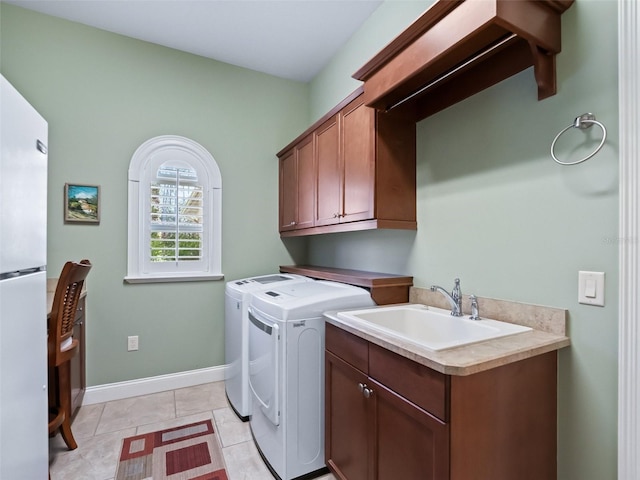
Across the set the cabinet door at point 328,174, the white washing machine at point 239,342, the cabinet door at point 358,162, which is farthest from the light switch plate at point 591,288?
the white washing machine at point 239,342

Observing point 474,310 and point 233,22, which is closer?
point 474,310

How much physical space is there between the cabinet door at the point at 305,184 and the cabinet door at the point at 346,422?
1.26 meters

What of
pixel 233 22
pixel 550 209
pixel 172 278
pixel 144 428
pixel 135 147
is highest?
pixel 233 22

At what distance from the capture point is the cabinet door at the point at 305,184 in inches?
101

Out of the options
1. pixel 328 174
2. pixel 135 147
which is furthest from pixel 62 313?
pixel 328 174

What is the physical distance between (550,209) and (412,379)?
0.88 m

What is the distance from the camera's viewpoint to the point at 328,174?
2311 mm

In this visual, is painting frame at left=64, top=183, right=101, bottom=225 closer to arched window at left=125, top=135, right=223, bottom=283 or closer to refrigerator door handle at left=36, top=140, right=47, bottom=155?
arched window at left=125, top=135, right=223, bottom=283

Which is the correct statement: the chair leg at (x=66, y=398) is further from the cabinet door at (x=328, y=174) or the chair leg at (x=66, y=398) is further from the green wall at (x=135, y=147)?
the cabinet door at (x=328, y=174)

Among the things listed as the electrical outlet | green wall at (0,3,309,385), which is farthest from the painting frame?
the electrical outlet

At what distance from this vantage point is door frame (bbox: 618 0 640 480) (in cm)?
103

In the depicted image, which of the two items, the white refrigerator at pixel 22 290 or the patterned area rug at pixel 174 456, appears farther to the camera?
the patterned area rug at pixel 174 456

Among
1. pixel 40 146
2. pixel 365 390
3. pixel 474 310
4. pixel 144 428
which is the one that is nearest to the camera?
pixel 40 146

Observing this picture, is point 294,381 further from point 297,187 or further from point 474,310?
point 297,187
